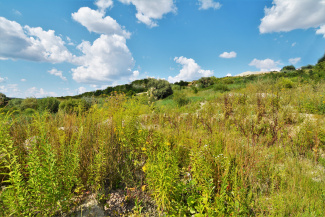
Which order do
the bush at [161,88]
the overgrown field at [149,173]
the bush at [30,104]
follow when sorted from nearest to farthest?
1. the overgrown field at [149,173]
2. the bush at [30,104]
3. the bush at [161,88]

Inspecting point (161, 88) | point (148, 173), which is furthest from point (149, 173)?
point (161, 88)

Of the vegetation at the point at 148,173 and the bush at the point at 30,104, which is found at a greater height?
the bush at the point at 30,104

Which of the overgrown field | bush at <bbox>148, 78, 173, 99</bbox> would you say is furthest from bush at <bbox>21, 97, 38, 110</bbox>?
bush at <bbox>148, 78, 173, 99</bbox>

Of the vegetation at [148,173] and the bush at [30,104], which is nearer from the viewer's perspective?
the vegetation at [148,173]

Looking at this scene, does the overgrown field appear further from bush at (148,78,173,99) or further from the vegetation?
bush at (148,78,173,99)

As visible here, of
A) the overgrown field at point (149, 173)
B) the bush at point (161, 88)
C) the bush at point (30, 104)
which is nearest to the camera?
the overgrown field at point (149, 173)

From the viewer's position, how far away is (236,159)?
2.63m

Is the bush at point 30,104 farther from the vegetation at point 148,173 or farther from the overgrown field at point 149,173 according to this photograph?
the overgrown field at point 149,173

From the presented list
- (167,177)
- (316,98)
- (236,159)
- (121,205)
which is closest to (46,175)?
(121,205)

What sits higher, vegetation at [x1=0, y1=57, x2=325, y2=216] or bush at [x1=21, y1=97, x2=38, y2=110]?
bush at [x1=21, y1=97, x2=38, y2=110]

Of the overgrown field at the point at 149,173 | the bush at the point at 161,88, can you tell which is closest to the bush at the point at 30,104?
the overgrown field at the point at 149,173

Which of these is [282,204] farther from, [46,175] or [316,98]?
[316,98]

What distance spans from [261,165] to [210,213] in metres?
1.48

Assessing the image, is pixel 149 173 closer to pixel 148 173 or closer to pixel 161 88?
pixel 148 173
